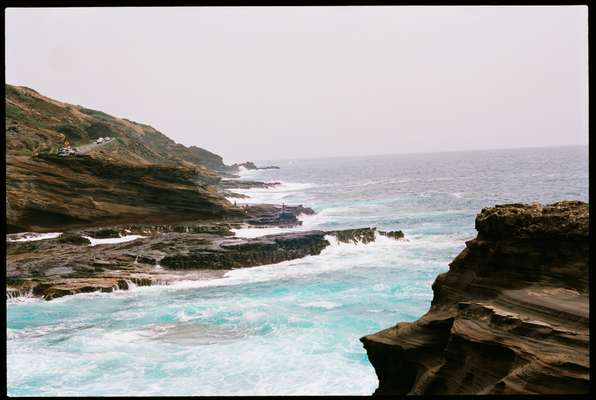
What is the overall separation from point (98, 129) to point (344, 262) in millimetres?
61724

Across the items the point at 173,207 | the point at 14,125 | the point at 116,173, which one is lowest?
the point at 173,207

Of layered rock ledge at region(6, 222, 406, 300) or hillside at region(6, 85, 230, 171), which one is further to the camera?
hillside at region(6, 85, 230, 171)

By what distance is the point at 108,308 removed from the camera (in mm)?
23844

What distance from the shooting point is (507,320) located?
25.5 feet

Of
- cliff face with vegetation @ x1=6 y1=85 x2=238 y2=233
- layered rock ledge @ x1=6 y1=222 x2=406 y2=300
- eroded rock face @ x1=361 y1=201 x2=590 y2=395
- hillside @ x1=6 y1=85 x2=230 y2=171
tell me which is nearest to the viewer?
eroded rock face @ x1=361 y1=201 x2=590 y2=395

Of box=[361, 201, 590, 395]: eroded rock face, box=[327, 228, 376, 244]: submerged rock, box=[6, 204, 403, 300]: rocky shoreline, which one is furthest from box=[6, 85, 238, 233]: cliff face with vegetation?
box=[361, 201, 590, 395]: eroded rock face

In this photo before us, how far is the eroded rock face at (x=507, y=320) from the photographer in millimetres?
6820

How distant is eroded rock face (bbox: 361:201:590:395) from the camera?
22.4ft

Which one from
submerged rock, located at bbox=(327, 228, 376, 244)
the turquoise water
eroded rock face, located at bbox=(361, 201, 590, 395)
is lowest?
the turquoise water

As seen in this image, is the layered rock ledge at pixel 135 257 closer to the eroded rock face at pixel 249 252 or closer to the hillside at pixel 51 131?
the eroded rock face at pixel 249 252

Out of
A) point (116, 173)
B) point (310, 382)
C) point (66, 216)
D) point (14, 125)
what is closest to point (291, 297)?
point (310, 382)

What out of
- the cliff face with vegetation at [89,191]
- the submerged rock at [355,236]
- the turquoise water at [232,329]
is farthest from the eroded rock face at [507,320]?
the cliff face with vegetation at [89,191]

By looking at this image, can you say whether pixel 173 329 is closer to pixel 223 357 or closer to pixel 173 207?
pixel 223 357

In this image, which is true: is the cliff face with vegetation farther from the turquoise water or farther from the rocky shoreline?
the turquoise water
